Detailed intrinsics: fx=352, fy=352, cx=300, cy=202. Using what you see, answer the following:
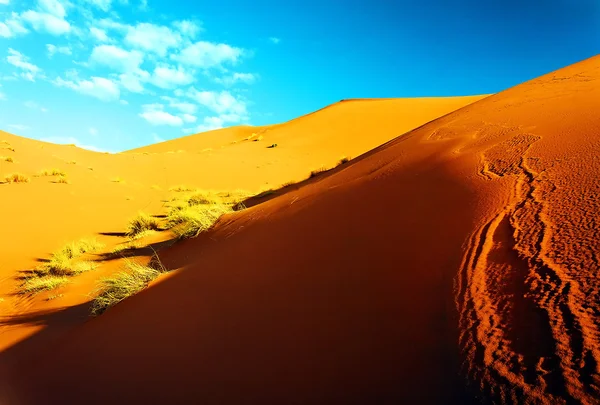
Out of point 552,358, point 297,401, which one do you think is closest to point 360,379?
point 297,401

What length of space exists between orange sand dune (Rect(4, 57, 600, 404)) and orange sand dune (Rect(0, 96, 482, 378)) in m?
1.84

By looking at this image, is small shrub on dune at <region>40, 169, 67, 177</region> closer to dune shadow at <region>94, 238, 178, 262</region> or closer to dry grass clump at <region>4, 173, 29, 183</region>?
dry grass clump at <region>4, 173, 29, 183</region>

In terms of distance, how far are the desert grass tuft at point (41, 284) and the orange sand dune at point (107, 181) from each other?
0.60ft

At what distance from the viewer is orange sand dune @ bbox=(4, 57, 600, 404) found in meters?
1.42

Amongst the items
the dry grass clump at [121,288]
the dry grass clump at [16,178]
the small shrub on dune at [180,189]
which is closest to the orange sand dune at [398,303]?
the dry grass clump at [121,288]

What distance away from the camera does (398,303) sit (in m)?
1.99

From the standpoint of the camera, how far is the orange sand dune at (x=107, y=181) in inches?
242

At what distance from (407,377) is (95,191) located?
13942 mm

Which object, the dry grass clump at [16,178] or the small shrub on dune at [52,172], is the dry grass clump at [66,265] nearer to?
the dry grass clump at [16,178]

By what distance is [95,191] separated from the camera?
1291cm

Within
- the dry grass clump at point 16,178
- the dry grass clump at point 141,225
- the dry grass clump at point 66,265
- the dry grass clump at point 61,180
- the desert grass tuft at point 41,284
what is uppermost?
the dry grass clump at point 16,178

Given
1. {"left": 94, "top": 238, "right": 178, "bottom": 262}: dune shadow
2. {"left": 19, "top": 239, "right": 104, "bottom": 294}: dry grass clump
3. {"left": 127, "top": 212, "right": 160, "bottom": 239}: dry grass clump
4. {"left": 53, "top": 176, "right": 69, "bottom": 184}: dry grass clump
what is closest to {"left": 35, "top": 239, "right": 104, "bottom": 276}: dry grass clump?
{"left": 19, "top": 239, "right": 104, "bottom": 294}: dry grass clump

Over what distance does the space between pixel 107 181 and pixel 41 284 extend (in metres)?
10.1

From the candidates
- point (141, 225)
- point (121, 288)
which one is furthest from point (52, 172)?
point (121, 288)
